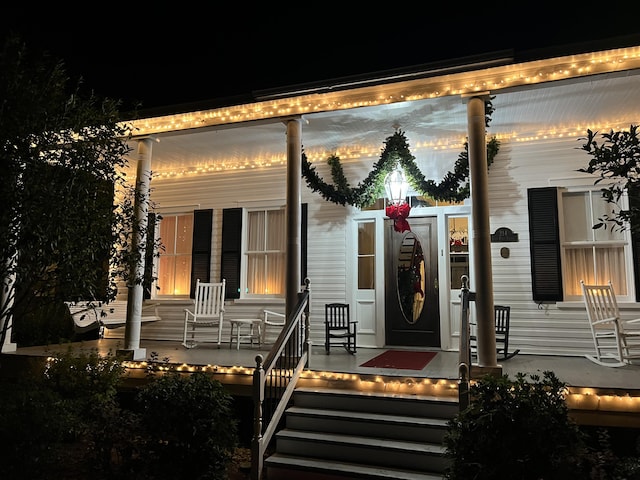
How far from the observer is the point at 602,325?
5.52 metres

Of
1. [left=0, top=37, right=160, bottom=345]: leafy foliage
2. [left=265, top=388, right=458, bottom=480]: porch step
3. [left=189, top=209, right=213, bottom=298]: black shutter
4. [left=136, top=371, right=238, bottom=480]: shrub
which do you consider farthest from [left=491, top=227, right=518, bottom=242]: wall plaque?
[left=0, top=37, right=160, bottom=345]: leafy foliage

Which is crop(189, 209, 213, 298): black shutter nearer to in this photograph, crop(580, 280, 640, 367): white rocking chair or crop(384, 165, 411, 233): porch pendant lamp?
crop(384, 165, 411, 233): porch pendant lamp

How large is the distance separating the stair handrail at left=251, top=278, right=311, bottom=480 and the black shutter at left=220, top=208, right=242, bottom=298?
2.78 m

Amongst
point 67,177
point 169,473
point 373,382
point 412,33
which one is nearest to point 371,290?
point 373,382

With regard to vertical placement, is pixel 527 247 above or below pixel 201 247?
below

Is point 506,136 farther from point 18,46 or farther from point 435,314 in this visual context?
point 18,46

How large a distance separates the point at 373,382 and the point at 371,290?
8.64 ft

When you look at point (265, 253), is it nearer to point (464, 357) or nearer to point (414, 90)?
point (414, 90)

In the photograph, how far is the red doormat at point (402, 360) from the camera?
5121 millimetres

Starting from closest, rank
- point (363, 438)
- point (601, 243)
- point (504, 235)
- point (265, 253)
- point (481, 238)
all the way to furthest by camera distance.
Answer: point (363, 438)
point (481, 238)
point (601, 243)
point (504, 235)
point (265, 253)

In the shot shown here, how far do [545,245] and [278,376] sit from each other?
401cm

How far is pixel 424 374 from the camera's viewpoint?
14.8 feet

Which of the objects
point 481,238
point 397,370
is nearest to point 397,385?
point 397,370

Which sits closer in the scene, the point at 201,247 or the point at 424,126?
the point at 424,126
